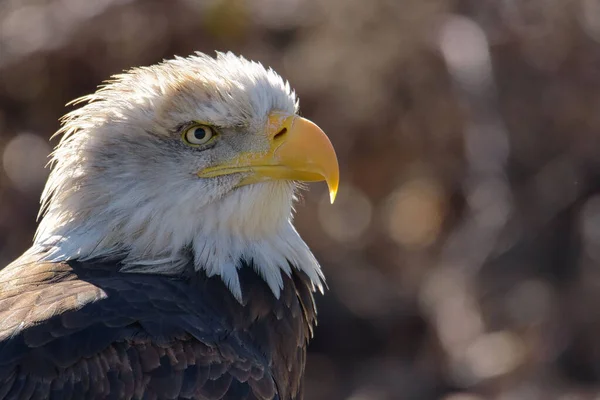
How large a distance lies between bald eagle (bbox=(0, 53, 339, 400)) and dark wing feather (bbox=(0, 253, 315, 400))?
0.01m

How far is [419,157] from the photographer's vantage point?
974 cm

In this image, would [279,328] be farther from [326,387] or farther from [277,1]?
[277,1]

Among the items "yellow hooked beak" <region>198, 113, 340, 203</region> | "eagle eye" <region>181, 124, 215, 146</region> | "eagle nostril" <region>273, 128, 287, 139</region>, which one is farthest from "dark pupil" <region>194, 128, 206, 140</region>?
"eagle nostril" <region>273, 128, 287, 139</region>

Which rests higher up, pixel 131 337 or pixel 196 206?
pixel 196 206

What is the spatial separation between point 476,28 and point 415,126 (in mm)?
1048

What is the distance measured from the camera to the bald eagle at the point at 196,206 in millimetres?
4258

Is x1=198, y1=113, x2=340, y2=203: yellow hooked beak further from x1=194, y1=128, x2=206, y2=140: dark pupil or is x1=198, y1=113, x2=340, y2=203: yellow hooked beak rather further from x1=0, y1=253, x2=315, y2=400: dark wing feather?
x1=0, y1=253, x2=315, y2=400: dark wing feather

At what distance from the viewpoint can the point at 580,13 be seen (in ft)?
29.8

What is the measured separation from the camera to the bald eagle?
426 cm

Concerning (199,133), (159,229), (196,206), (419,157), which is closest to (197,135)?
(199,133)

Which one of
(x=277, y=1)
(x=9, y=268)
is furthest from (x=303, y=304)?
(x=277, y=1)

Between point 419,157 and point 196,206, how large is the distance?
18.2ft

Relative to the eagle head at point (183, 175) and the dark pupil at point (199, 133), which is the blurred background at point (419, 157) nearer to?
the eagle head at point (183, 175)

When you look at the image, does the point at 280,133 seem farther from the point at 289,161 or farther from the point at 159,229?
the point at 159,229
